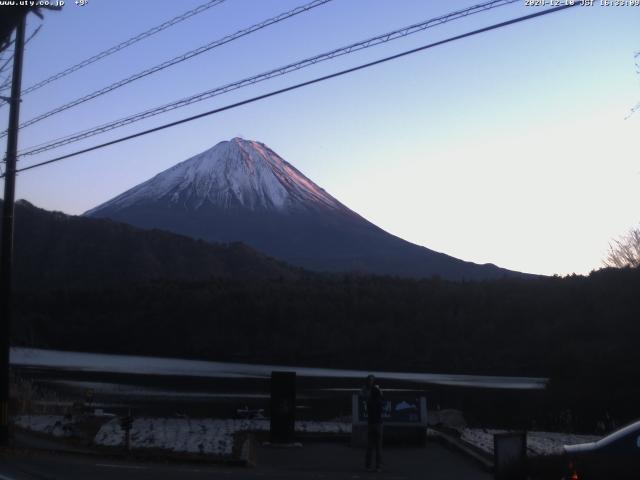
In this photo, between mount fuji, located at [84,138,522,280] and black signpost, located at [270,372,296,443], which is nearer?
black signpost, located at [270,372,296,443]

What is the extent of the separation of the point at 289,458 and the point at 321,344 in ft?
192


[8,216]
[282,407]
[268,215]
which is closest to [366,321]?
[282,407]

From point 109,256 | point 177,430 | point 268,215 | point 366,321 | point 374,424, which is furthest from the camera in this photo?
point 268,215

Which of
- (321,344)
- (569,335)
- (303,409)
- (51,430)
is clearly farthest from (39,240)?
(51,430)

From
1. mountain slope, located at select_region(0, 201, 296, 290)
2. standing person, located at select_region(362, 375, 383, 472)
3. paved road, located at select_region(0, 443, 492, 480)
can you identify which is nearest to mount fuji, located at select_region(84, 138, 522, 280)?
mountain slope, located at select_region(0, 201, 296, 290)

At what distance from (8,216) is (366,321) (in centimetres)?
6004

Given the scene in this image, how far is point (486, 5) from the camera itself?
1219 cm

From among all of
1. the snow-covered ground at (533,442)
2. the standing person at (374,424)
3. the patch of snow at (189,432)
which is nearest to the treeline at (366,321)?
the snow-covered ground at (533,442)

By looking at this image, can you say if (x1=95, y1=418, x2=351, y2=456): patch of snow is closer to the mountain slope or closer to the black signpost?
the black signpost

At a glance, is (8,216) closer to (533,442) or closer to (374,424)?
(374,424)

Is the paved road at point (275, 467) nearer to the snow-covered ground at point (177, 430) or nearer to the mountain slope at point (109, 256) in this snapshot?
the snow-covered ground at point (177, 430)

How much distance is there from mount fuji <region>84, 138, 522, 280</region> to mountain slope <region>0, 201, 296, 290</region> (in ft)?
66.2

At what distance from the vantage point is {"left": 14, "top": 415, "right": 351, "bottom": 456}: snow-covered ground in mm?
17078

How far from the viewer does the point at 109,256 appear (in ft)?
340
